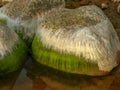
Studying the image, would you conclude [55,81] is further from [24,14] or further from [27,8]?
[27,8]

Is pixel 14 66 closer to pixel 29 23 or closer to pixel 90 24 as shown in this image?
pixel 29 23

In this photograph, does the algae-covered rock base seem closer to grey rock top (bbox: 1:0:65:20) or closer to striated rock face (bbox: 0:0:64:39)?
striated rock face (bbox: 0:0:64:39)

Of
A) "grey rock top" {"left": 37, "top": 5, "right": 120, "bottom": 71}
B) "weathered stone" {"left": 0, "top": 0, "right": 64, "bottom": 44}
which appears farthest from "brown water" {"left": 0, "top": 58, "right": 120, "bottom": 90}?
"weathered stone" {"left": 0, "top": 0, "right": 64, "bottom": 44}

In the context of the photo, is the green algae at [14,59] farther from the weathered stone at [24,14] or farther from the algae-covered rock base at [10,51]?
the weathered stone at [24,14]

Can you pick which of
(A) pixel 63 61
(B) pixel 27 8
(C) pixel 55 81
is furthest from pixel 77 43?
(B) pixel 27 8

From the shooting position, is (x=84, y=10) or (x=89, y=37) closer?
(x=89, y=37)

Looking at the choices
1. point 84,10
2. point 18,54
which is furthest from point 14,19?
point 84,10
